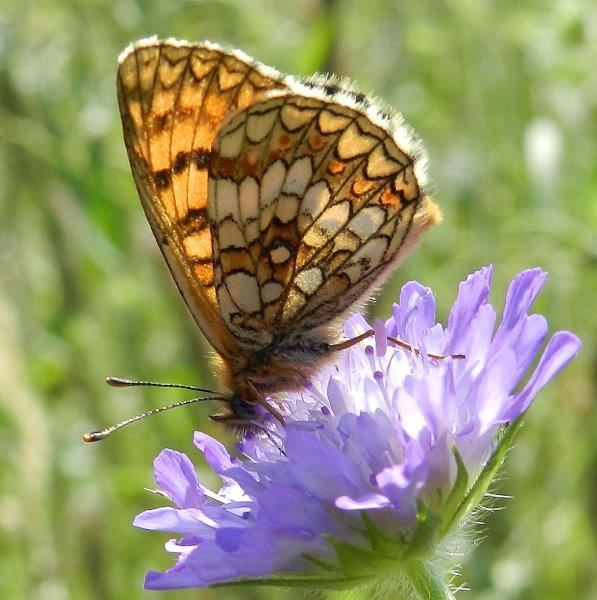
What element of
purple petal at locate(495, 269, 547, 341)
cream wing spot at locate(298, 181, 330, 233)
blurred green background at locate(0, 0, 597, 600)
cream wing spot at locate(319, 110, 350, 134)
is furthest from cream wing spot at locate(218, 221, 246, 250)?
blurred green background at locate(0, 0, 597, 600)

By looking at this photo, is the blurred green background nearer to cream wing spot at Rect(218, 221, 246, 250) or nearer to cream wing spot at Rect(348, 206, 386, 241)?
cream wing spot at Rect(348, 206, 386, 241)

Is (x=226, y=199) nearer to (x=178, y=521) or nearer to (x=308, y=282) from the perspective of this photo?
(x=308, y=282)

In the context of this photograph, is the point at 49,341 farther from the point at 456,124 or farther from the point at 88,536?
the point at 456,124

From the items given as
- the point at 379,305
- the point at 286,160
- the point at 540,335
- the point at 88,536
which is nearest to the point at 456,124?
the point at 379,305

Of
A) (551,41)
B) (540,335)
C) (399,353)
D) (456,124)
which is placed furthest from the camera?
(456,124)

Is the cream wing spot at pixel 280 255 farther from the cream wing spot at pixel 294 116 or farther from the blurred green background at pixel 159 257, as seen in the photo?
the blurred green background at pixel 159 257

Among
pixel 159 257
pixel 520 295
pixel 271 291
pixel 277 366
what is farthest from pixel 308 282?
pixel 159 257

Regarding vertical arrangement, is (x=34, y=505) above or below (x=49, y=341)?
below
